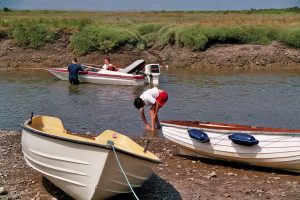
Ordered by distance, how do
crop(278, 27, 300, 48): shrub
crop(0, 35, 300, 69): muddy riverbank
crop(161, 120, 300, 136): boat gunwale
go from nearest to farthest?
crop(161, 120, 300, 136): boat gunwale, crop(0, 35, 300, 69): muddy riverbank, crop(278, 27, 300, 48): shrub

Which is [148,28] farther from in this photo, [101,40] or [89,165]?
[89,165]

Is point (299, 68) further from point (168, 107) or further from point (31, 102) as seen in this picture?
point (31, 102)

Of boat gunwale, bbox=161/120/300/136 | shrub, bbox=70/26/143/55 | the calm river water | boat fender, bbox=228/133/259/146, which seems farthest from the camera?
shrub, bbox=70/26/143/55

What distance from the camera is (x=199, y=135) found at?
1338 cm

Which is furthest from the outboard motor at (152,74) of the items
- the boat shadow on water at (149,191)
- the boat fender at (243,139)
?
the boat shadow on water at (149,191)

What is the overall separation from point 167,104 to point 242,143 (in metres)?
10.2

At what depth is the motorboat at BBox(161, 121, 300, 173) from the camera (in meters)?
12.4

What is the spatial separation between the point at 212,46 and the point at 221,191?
29672 millimetres

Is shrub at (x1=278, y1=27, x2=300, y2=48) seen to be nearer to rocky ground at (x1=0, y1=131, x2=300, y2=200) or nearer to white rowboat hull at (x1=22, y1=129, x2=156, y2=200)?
rocky ground at (x1=0, y1=131, x2=300, y2=200)

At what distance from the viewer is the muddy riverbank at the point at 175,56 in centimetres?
3741

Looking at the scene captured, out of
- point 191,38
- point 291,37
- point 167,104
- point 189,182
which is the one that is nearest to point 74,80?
point 167,104

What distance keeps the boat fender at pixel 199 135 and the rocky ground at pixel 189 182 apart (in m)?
0.73

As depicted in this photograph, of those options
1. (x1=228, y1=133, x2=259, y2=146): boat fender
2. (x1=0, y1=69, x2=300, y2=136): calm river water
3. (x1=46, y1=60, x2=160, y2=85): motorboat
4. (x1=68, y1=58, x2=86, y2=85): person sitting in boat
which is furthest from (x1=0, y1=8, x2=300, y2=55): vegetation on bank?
(x1=228, y1=133, x2=259, y2=146): boat fender

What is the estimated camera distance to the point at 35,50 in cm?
3825
